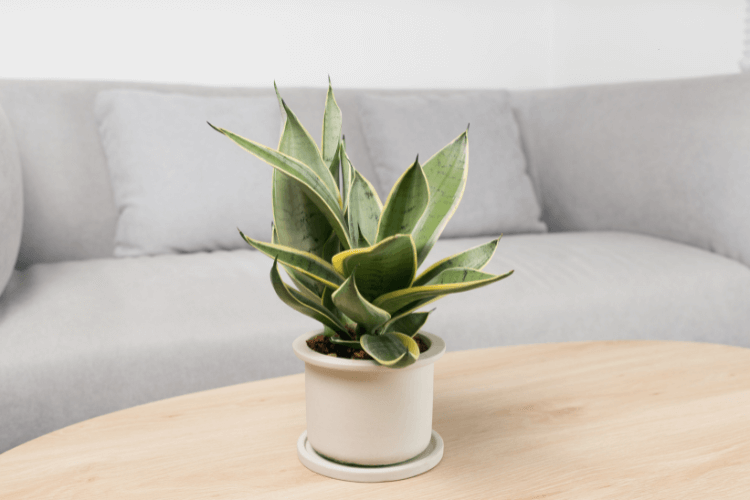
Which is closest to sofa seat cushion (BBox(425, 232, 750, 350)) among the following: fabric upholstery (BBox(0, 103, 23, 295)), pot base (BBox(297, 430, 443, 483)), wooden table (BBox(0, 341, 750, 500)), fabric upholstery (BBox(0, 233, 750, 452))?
fabric upholstery (BBox(0, 233, 750, 452))

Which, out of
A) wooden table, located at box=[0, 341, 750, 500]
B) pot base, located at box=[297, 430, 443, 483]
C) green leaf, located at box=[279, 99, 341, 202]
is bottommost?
wooden table, located at box=[0, 341, 750, 500]

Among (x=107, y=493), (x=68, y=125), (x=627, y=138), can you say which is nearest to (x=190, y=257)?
(x=68, y=125)

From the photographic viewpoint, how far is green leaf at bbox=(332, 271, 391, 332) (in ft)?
1.42

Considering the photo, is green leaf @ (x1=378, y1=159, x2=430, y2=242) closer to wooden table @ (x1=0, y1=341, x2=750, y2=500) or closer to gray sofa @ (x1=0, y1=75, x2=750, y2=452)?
wooden table @ (x1=0, y1=341, x2=750, y2=500)

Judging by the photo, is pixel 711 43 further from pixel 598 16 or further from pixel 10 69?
pixel 10 69

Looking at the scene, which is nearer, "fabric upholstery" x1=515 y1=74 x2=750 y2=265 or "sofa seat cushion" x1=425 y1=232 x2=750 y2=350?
"sofa seat cushion" x1=425 y1=232 x2=750 y2=350

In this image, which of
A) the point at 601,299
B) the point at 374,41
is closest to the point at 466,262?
the point at 601,299

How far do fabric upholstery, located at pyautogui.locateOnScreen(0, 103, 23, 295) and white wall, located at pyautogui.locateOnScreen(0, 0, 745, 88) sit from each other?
3.12 ft

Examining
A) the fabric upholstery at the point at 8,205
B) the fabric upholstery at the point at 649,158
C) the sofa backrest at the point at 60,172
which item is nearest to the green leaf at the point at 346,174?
the fabric upholstery at the point at 8,205

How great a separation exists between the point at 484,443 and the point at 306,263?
25cm

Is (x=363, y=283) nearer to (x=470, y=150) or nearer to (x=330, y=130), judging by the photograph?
(x=330, y=130)

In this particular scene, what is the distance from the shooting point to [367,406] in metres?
0.50

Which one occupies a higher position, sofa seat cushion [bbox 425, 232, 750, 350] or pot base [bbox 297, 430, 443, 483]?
pot base [bbox 297, 430, 443, 483]

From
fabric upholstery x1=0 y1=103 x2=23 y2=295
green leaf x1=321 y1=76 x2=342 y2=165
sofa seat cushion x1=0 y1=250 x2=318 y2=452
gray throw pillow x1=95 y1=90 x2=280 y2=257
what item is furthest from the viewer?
gray throw pillow x1=95 y1=90 x2=280 y2=257
